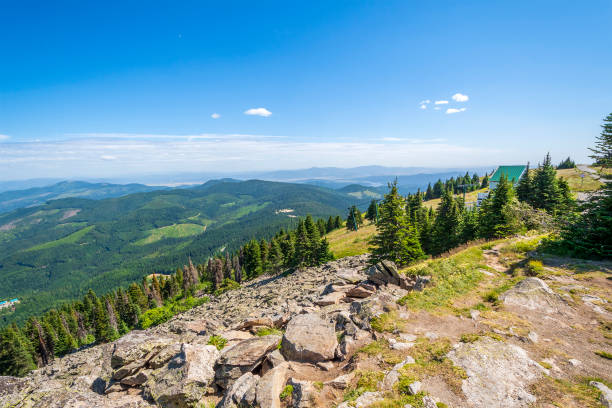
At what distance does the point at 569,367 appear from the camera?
25.7 ft

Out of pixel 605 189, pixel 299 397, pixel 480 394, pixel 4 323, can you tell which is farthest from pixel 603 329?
pixel 4 323

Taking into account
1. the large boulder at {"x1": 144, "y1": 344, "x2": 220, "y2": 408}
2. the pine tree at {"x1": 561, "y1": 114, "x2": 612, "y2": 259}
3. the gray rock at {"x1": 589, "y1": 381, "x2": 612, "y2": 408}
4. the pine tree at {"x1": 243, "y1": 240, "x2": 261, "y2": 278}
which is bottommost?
the pine tree at {"x1": 243, "y1": 240, "x2": 261, "y2": 278}

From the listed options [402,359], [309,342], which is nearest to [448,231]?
[402,359]

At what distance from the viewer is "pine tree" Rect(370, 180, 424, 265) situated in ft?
89.2

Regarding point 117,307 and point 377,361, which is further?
point 117,307

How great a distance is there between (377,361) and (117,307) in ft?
322

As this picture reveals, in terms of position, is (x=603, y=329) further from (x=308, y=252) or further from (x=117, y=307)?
(x=117, y=307)

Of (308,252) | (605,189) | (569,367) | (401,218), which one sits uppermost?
(605,189)

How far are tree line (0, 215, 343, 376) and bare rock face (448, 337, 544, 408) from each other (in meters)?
46.0

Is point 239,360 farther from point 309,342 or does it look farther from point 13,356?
point 13,356

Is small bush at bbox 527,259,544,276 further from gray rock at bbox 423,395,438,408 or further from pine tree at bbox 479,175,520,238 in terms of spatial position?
pine tree at bbox 479,175,520,238

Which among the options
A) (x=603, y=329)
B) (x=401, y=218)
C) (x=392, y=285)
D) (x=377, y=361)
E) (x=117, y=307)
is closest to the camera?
(x=377, y=361)

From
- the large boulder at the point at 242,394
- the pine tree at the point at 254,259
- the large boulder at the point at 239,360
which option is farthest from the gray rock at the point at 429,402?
the pine tree at the point at 254,259

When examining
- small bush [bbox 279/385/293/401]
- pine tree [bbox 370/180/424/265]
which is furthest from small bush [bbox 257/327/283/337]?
pine tree [bbox 370/180/424/265]
